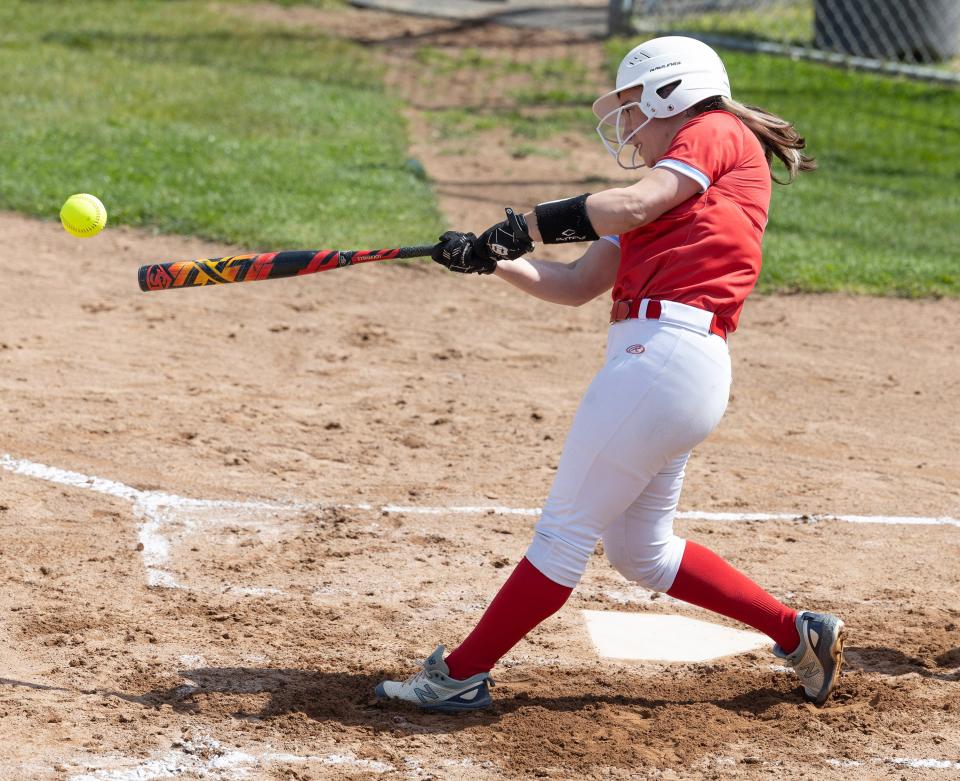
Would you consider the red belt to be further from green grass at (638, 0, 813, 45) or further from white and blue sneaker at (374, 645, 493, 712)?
green grass at (638, 0, 813, 45)

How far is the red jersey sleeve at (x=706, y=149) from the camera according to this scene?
351 cm

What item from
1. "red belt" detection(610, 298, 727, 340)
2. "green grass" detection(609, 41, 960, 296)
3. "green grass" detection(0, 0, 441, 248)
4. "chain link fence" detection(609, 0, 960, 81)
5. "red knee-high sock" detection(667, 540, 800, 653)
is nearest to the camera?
"red belt" detection(610, 298, 727, 340)

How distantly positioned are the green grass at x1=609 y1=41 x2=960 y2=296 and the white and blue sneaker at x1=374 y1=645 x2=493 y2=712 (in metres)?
5.60

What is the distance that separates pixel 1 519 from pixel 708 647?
282cm

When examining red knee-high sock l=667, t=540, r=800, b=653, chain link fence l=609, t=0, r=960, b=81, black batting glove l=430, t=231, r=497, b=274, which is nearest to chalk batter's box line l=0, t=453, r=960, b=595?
→ red knee-high sock l=667, t=540, r=800, b=653

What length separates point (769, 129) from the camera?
12.5 ft

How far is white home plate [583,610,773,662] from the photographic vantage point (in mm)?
4387

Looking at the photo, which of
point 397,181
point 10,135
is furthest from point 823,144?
point 10,135

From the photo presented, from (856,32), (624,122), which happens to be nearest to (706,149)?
(624,122)

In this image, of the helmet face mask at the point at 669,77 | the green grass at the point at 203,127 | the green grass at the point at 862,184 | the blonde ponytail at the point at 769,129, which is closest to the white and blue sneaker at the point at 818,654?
the blonde ponytail at the point at 769,129

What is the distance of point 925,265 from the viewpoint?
9383 millimetres

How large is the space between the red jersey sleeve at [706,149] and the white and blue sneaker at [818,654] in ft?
4.75

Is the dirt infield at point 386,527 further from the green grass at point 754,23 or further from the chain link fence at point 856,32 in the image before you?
the green grass at point 754,23

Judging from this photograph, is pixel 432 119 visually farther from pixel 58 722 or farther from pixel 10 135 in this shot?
pixel 58 722
